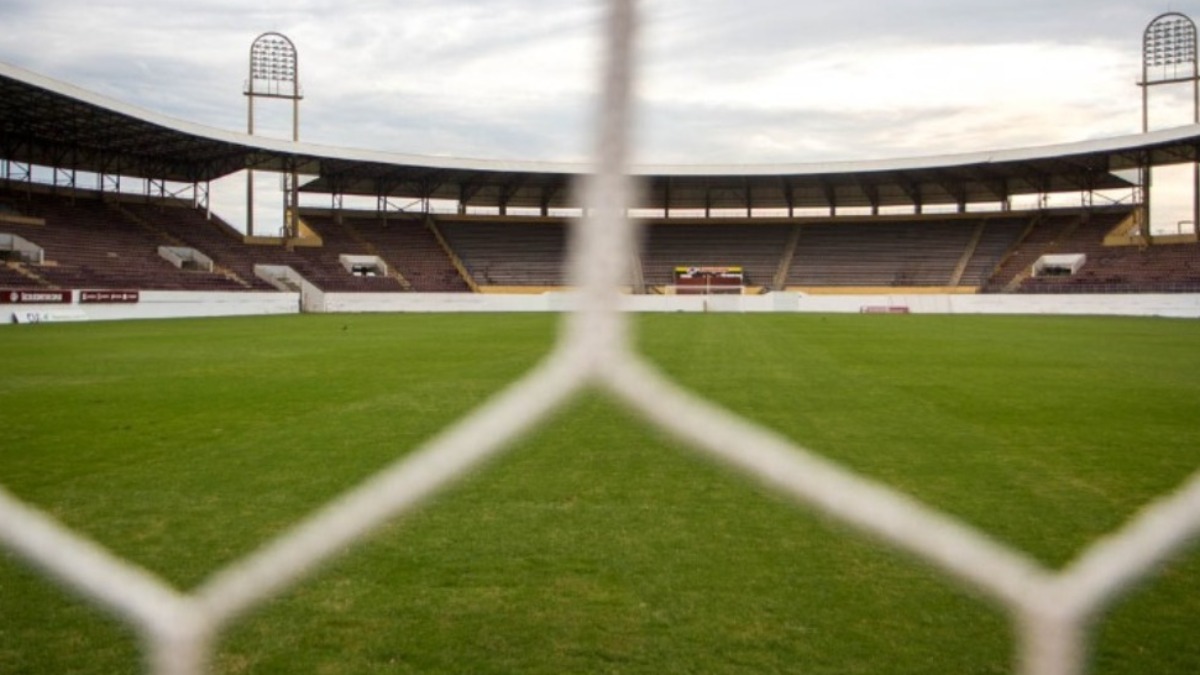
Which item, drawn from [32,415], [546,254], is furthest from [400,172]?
[32,415]

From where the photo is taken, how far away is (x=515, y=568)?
279 centimetres

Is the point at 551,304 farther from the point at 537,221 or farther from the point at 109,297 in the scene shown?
the point at 109,297

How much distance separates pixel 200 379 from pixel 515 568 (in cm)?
620

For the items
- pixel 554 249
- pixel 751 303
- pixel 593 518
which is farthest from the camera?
pixel 554 249

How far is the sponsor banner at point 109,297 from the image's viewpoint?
20.5 m

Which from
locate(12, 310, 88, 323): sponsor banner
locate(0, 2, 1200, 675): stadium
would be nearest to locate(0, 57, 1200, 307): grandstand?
locate(12, 310, 88, 323): sponsor banner

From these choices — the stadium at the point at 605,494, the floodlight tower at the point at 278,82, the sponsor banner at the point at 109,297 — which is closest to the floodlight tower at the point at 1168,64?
the stadium at the point at 605,494

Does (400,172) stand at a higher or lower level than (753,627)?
higher

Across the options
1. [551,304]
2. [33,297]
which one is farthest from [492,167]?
[33,297]

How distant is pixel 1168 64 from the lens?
4.66 meters

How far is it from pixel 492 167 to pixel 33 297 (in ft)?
50.3

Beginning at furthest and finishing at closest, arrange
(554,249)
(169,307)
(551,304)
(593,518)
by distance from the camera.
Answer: (554,249), (551,304), (169,307), (593,518)

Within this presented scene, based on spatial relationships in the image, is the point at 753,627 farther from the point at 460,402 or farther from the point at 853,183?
the point at 853,183

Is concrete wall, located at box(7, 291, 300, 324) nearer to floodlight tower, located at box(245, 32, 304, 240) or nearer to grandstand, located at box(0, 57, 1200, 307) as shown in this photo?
grandstand, located at box(0, 57, 1200, 307)
